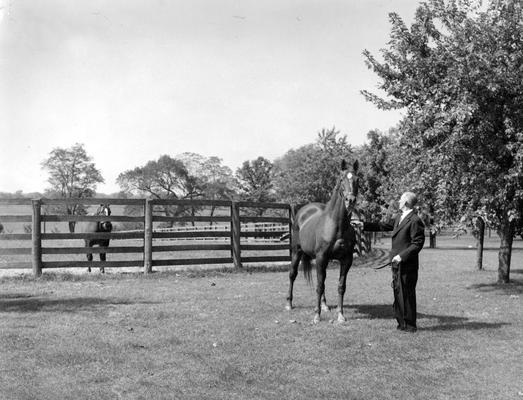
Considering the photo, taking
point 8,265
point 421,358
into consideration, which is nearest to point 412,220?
point 421,358

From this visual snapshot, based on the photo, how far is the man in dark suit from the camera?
8.20 metres

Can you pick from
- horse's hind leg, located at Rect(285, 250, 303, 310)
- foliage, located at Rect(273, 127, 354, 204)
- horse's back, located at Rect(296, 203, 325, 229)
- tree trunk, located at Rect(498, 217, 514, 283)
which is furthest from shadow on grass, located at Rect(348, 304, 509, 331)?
foliage, located at Rect(273, 127, 354, 204)

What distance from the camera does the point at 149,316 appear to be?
8.93 m

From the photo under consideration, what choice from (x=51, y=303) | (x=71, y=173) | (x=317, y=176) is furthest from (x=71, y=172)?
(x=51, y=303)

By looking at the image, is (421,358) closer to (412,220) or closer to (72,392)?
(412,220)

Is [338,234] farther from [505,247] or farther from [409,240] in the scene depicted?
[505,247]

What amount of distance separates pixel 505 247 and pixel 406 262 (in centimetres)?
705

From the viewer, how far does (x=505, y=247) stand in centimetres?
1398

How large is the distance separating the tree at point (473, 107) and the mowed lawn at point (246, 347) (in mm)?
2451

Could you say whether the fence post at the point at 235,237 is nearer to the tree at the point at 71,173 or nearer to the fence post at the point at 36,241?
the fence post at the point at 36,241

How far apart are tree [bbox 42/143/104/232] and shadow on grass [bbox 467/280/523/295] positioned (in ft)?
202

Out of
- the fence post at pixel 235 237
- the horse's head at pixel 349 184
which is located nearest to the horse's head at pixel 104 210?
the fence post at pixel 235 237

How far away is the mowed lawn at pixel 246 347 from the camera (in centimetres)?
555

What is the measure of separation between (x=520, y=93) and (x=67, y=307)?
1047cm
